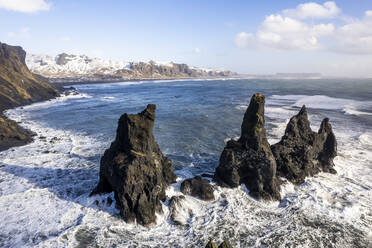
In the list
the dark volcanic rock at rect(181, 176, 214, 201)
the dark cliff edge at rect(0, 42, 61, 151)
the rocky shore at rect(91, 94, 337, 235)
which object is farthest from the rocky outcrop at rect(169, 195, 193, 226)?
the dark cliff edge at rect(0, 42, 61, 151)

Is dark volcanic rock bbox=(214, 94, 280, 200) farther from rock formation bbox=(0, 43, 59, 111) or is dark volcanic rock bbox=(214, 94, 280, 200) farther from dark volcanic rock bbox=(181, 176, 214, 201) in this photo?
rock formation bbox=(0, 43, 59, 111)

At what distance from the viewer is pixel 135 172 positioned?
13.2 m

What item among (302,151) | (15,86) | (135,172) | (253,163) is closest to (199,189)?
(253,163)

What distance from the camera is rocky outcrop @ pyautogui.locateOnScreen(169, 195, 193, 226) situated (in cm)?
1309

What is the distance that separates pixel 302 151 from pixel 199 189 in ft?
29.6

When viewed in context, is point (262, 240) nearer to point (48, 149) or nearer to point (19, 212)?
point (19, 212)

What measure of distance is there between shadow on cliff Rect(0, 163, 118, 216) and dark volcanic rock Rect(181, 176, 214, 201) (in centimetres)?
474

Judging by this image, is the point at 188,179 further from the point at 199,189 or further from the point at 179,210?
the point at 179,210

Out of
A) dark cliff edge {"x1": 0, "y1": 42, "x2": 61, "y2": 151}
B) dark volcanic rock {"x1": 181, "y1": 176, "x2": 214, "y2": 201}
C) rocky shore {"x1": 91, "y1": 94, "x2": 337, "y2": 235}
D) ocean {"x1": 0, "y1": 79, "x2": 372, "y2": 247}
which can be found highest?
dark cliff edge {"x1": 0, "y1": 42, "x2": 61, "y2": 151}

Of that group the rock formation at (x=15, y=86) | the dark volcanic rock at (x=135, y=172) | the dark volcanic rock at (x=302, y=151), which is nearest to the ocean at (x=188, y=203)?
the dark volcanic rock at (x=135, y=172)

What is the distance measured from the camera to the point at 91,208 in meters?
13.9

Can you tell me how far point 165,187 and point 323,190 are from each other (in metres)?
11.3

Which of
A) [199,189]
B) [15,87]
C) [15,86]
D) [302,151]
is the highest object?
[15,86]

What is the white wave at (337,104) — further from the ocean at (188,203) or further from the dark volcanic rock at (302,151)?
the dark volcanic rock at (302,151)
